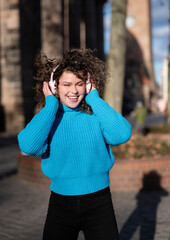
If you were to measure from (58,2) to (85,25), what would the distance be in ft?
34.2

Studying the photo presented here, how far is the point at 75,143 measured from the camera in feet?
6.23

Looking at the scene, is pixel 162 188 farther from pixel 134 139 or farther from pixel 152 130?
pixel 152 130

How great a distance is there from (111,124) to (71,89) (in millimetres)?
324

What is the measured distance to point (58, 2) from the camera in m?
15.9

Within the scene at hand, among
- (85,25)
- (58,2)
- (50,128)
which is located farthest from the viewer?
(85,25)

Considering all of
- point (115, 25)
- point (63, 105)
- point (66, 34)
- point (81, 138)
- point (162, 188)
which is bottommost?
point (162, 188)

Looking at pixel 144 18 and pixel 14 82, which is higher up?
pixel 144 18

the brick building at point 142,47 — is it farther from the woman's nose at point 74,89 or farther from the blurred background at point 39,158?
the woman's nose at point 74,89

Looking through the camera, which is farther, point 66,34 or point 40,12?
point 66,34

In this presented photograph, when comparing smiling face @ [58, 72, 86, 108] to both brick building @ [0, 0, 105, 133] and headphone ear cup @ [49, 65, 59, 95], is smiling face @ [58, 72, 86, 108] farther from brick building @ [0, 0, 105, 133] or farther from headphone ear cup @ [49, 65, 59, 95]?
brick building @ [0, 0, 105, 133]

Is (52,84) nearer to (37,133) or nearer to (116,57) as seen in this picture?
(37,133)

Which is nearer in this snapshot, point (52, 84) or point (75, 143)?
point (75, 143)

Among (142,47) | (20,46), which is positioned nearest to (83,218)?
(20,46)

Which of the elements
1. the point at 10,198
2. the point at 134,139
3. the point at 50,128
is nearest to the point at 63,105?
the point at 50,128
